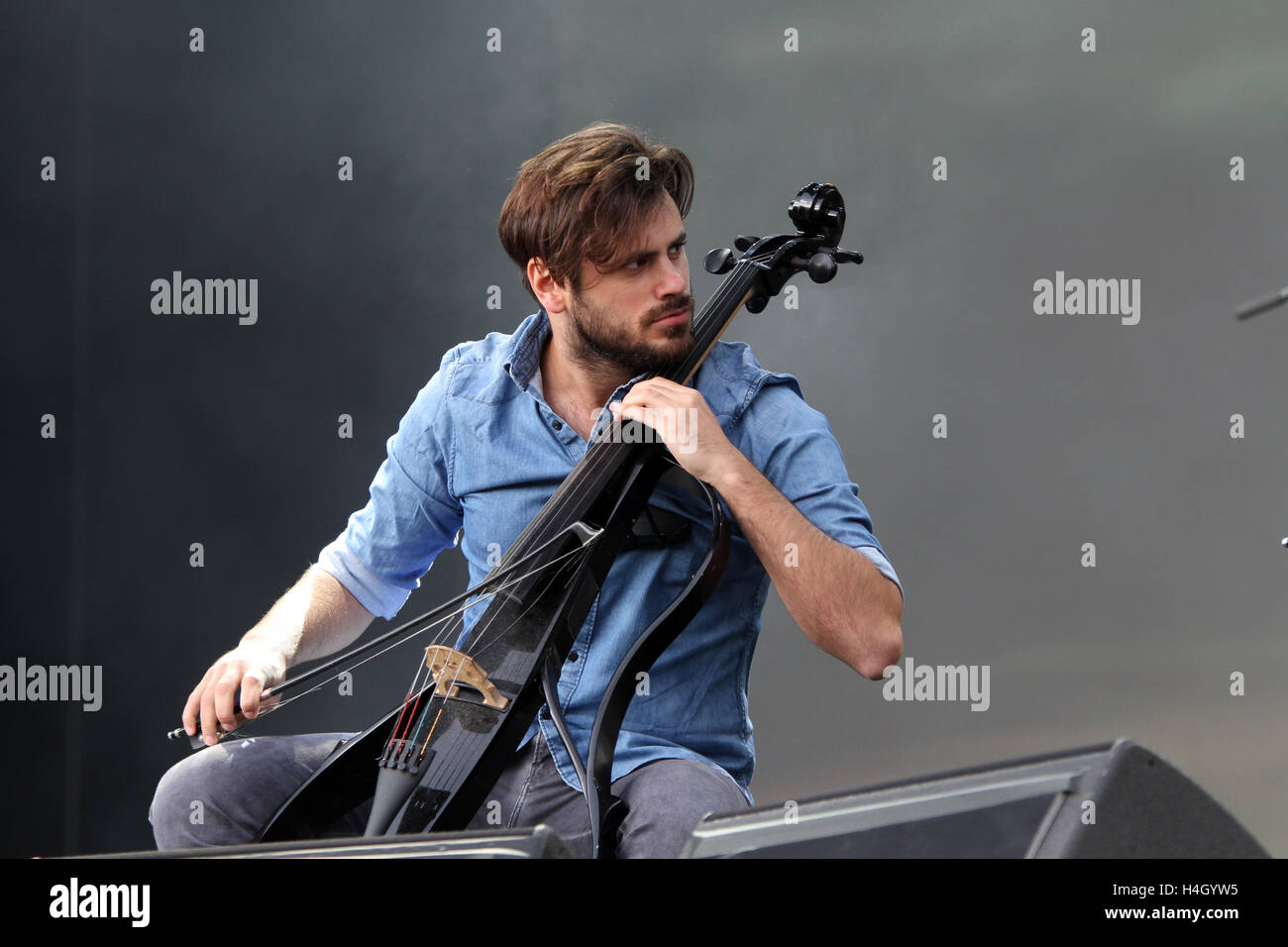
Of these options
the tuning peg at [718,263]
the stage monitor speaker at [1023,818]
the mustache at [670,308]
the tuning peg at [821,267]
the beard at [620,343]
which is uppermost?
the tuning peg at [718,263]

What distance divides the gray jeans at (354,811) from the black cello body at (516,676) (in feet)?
0.12

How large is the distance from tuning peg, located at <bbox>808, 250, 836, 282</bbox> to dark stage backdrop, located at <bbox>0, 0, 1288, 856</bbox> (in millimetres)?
1012

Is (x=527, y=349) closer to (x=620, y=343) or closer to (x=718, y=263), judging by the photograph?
(x=620, y=343)

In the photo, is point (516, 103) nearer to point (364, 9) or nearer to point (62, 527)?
point (364, 9)

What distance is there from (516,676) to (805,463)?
420 mm

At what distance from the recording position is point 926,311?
2.69 m

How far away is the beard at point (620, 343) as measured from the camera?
1.56 metres

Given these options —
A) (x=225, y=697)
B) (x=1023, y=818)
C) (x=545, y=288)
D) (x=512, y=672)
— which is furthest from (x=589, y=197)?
(x=1023, y=818)

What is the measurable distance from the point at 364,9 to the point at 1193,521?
6.36ft

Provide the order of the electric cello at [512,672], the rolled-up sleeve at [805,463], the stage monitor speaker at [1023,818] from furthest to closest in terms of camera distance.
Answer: the rolled-up sleeve at [805,463] < the electric cello at [512,672] < the stage monitor speaker at [1023,818]

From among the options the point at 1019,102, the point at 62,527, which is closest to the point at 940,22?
the point at 1019,102

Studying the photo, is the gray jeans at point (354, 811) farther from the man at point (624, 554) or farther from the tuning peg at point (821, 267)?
the tuning peg at point (821, 267)

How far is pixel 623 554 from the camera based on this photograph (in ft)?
4.99

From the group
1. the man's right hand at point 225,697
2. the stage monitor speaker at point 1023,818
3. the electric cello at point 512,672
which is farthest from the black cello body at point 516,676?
the stage monitor speaker at point 1023,818
